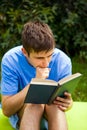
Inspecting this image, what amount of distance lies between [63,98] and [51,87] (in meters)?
0.25

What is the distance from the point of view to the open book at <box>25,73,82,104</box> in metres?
2.41

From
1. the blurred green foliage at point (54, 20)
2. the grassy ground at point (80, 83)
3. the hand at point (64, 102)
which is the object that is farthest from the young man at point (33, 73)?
the blurred green foliage at point (54, 20)

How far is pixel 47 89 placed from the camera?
246 cm

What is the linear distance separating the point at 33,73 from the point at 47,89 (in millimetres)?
374

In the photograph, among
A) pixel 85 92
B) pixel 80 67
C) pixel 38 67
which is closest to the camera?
pixel 38 67

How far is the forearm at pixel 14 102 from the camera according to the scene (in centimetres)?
Result: 262

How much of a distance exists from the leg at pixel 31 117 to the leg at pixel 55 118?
0.05 m

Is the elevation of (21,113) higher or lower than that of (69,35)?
higher

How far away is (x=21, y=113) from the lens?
277cm

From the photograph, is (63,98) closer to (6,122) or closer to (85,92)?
(6,122)

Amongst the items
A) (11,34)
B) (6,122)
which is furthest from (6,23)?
(6,122)

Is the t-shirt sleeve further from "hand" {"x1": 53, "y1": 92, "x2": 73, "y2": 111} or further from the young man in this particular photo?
"hand" {"x1": 53, "y1": 92, "x2": 73, "y2": 111}

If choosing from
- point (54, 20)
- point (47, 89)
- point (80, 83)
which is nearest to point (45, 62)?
point (47, 89)

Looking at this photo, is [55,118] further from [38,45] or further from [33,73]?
[38,45]
